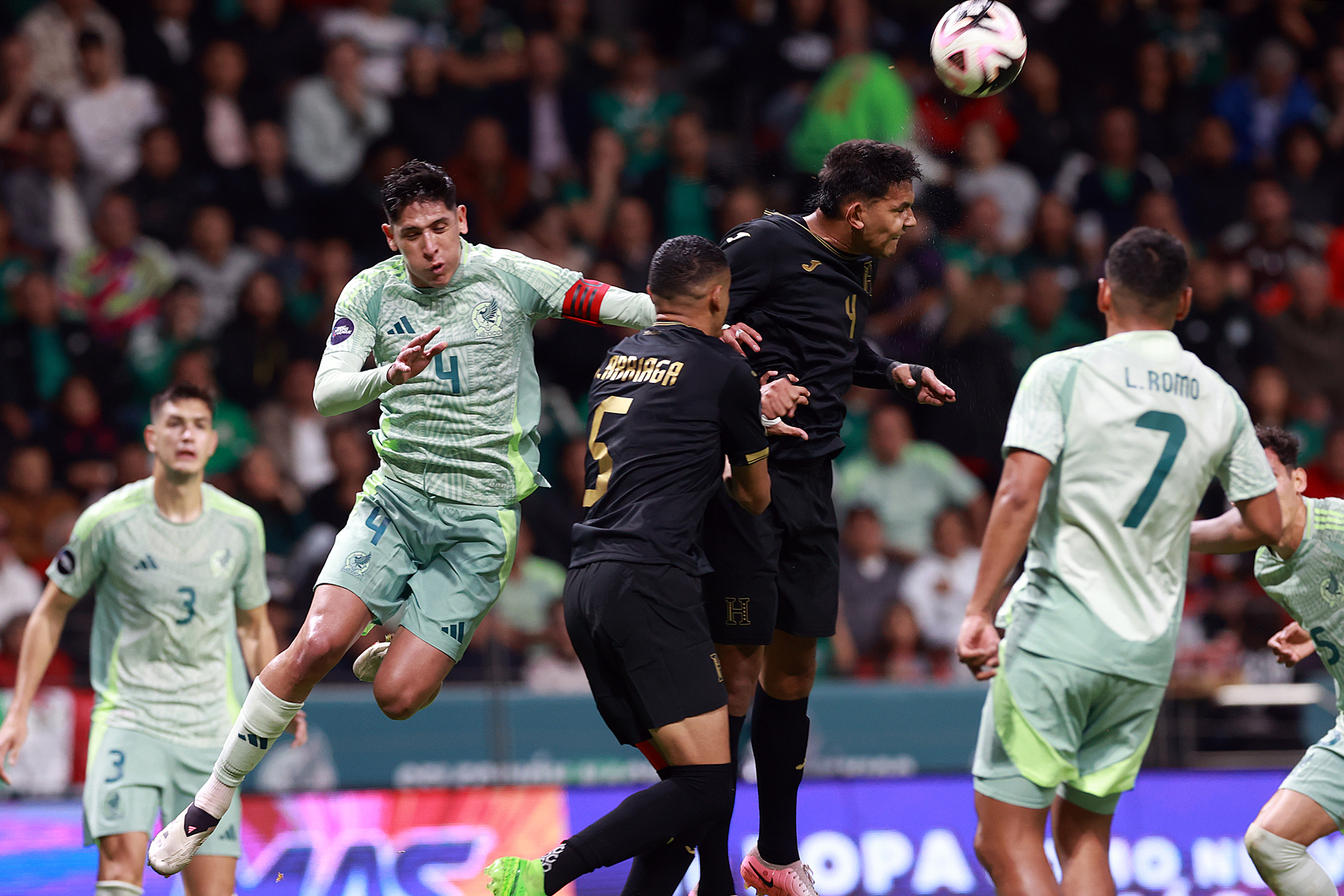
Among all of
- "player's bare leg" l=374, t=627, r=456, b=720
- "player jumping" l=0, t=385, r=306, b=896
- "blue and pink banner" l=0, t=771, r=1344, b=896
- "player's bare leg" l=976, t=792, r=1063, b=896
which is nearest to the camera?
"player's bare leg" l=976, t=792, r=1063, b=896

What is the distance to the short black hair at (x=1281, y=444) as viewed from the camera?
6496mm

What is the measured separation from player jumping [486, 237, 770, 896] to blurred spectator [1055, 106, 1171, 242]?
26.5 ft

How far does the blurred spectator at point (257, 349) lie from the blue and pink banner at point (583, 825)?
13.0ft

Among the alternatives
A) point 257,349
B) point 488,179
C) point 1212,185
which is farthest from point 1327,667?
point 1212,185

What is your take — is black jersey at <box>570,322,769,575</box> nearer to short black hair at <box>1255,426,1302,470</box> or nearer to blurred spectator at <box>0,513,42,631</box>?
short black hair at <box>1255,426,1302,470</box>

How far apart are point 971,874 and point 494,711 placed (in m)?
3.18

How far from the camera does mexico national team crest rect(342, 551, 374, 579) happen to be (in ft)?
19.3

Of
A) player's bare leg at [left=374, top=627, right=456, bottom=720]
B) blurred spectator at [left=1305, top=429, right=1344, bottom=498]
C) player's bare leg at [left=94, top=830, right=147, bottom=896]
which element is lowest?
player's bare leg at [left=94, top=830, right=147, bottom=896]

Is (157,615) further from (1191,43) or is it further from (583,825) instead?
(1191,43)

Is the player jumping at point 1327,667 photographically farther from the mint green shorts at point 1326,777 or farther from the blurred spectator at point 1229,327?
the blurred spectator at point 1229,327

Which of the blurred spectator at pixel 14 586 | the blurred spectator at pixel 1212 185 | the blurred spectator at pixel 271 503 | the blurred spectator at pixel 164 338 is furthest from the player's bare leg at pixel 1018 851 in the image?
the blurred spectator at pixel 1212 185

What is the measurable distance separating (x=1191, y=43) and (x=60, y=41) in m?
10.4

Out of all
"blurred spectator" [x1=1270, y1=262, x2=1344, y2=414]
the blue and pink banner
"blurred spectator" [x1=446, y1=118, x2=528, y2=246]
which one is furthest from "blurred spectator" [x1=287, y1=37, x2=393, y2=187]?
"blurred spectator" [x1=1270, y1=262, x2=1344, y2=414]

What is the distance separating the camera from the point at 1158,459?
200 inches
